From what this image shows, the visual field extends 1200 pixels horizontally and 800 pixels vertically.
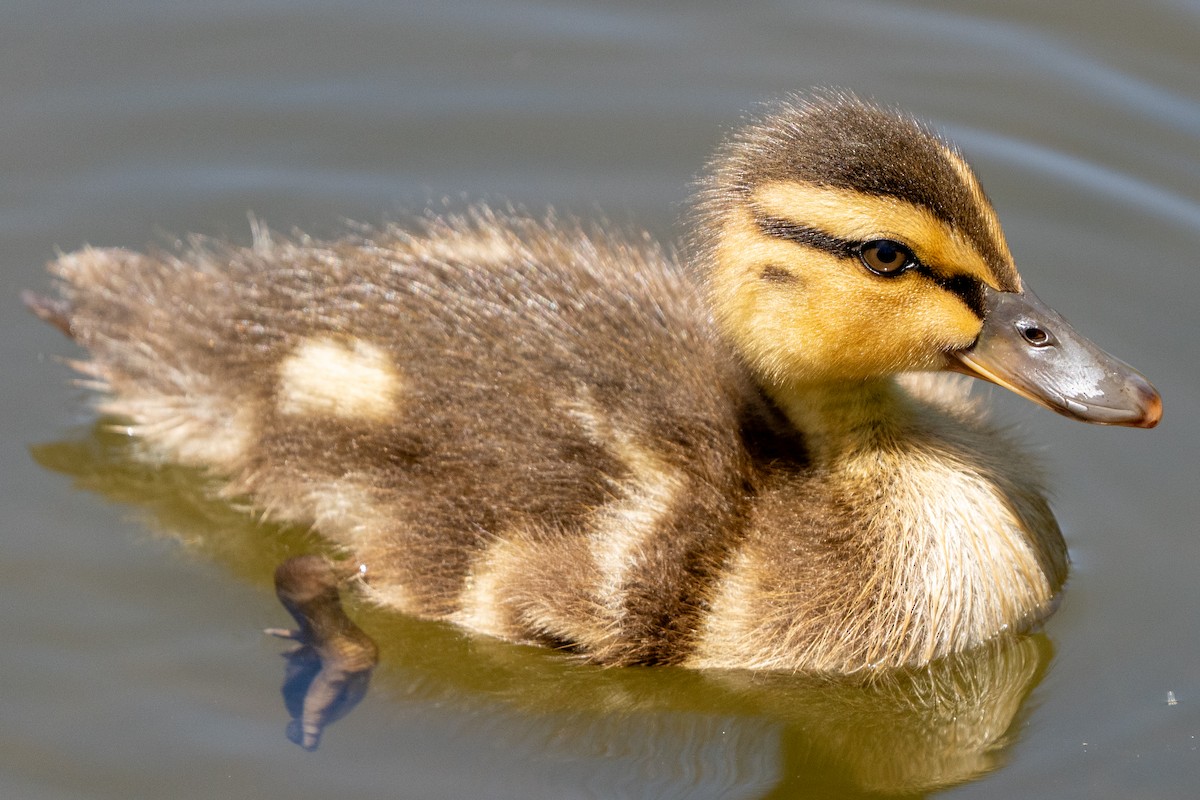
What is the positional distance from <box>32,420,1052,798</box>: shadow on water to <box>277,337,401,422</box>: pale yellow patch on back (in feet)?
1.63

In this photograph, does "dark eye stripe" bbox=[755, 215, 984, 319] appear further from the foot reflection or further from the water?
the foot reflection

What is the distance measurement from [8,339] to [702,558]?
7.05 feet

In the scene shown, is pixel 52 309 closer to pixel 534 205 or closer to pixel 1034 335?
pixel 534 205

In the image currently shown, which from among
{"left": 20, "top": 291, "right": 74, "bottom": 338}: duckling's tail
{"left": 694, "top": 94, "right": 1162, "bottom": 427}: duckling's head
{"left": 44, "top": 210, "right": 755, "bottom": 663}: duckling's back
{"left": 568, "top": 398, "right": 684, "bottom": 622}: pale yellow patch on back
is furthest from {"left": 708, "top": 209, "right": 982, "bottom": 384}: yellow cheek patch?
{"left": 20, "top": 291, "right": 74, "bottom": 338}: duckling's tail

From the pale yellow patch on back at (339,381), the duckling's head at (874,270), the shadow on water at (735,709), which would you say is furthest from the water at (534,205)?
the duckling's head at (874,270)

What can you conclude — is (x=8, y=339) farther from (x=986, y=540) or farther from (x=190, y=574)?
(x=986, y=540)

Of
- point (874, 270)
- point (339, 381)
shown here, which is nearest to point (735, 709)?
point (874, 270)

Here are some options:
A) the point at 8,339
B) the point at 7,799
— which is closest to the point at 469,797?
the point at 7,799

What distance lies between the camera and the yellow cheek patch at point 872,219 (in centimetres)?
348

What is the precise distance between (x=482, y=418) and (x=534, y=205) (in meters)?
1.61

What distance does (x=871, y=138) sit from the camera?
3.51 metres

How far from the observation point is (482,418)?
3.77 metres

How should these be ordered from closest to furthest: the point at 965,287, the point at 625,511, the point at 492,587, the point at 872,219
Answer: the point at 872,219, the point at 965,287, the point at 625,511, the point at 492,587

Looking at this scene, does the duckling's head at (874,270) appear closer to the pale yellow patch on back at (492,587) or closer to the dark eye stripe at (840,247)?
the dark eye stripe at (840,247)
